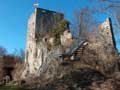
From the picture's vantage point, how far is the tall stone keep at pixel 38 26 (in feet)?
67.1

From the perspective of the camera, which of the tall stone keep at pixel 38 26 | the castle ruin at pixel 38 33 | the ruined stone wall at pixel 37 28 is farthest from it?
the tall stone keep at pixel 38 26

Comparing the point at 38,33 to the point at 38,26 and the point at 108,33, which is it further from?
the point at 108,33

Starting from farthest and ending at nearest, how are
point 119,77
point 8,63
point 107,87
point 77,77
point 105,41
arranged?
point 8,63
point 105,41
point 77,77
point 119,77
point 107,87

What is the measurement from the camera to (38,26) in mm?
20703

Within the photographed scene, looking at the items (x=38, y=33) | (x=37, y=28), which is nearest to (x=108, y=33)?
(x=38, y=33)

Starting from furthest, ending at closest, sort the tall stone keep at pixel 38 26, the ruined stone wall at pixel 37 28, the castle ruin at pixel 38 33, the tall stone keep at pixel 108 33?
1. the tall stone keep at pixel 38 26
2. the ruined stone wall at pixel 37 28
3. the castle ruin at pixel 38 33
4. the tall stone keep at pixel 108 33

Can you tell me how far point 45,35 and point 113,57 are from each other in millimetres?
10258

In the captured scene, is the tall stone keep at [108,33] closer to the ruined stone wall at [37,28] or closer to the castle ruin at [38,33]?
the castle ruin at [38,33]

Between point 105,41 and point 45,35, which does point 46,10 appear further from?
point 105,41

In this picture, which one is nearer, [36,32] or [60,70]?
[60,70]

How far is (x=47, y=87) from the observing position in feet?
30.8

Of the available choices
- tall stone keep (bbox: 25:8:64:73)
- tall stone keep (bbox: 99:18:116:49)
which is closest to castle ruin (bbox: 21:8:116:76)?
tall stone keep (bbox: 25:8:64:73)

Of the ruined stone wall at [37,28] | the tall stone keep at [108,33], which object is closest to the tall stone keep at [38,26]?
the ruined stone wall at [37,28]

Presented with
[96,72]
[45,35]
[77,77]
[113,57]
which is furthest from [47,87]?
[45,35]
